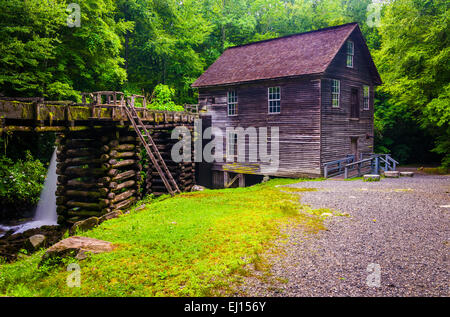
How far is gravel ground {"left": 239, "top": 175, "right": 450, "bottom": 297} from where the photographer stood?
17.8 ft

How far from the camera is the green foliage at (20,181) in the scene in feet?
57.0

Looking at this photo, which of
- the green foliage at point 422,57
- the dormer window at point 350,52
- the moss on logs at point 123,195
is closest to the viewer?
the moss on logs at point 123,195

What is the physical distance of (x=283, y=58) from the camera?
22.1 metres

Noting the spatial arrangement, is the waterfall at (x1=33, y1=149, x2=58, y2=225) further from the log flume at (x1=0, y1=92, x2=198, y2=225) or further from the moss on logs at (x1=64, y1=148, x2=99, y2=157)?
the moss on logs at (x1=64, y1=148, x2=99, y2=157)

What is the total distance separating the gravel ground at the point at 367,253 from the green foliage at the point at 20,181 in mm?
15632

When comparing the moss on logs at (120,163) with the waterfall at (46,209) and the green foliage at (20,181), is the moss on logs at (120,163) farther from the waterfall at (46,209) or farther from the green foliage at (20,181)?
the green foliage at (20,181)

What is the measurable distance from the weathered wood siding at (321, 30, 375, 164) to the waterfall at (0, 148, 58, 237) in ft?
52.6

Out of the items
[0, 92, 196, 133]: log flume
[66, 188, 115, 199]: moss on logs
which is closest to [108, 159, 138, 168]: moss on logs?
[66, 188, 115, 199]: moss on logs

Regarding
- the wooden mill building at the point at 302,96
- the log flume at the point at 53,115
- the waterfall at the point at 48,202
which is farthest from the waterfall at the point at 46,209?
the wooden mill building at the point at 302,96

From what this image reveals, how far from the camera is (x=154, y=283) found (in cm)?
557

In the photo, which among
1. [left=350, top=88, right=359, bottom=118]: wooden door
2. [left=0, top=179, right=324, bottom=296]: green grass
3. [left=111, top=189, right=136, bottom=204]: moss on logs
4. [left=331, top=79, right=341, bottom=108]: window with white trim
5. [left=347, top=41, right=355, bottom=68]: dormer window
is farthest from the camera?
[left=350, top=88, right=359, bottom=118]: wooden door

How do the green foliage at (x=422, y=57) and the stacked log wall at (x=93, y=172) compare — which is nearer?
the stacked log wall at (x=93, y=172)
